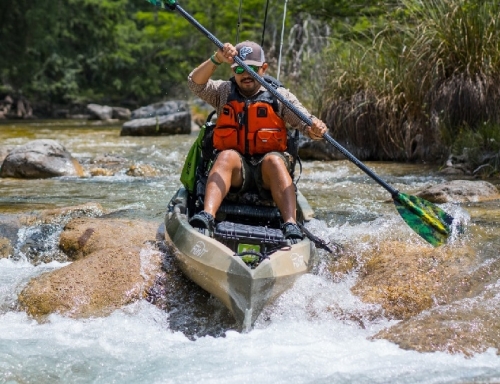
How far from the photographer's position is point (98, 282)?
4.50 meters

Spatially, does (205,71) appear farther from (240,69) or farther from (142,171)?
(142,171)

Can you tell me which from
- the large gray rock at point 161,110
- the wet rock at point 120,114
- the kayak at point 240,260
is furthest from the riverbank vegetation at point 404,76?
the wet rock at point 120,114

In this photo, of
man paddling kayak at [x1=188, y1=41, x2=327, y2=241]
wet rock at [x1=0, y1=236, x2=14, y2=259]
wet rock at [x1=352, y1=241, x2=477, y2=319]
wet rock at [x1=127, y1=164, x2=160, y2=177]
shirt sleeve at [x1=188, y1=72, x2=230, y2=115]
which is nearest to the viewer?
wet rock at [x1=352, y1=241, x2=477, y2=319]

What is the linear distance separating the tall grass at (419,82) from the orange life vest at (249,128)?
444 cm

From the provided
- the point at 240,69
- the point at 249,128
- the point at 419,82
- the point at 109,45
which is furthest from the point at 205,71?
the point at 109,45

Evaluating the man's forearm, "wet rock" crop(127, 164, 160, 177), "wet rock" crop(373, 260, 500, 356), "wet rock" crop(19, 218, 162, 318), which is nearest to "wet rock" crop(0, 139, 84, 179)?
"wet rock" crop(127, 164, 160, 177)

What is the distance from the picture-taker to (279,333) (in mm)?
3918

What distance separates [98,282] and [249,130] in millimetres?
1332

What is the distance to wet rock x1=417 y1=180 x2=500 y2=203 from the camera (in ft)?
22.0

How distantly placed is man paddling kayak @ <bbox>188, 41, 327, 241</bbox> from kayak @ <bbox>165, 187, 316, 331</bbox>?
0.26 meters

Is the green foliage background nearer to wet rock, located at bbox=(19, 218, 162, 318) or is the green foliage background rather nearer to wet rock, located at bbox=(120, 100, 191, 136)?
wet rock, located at bbox=(120, 100, 191, 136)

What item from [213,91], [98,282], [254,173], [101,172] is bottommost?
[101,172]

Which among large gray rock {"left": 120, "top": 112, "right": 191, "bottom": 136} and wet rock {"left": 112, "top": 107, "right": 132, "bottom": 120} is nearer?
large gray rock {"left": 120, "top": 112, "right": 191, "bottom": 136}

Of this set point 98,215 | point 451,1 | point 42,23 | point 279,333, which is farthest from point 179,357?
point 42,23
